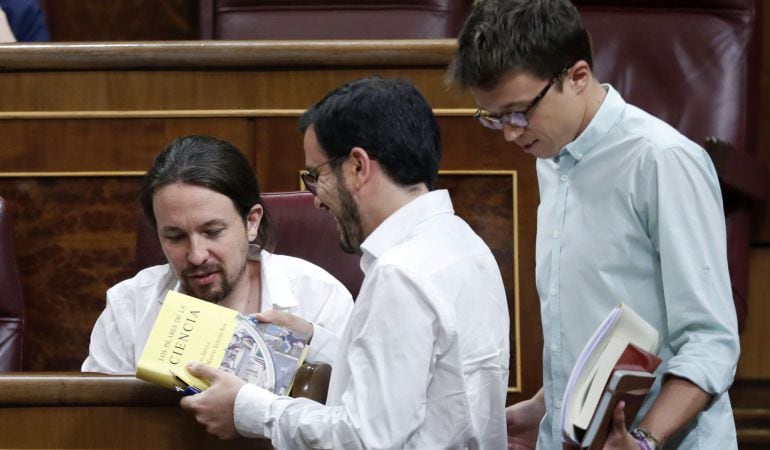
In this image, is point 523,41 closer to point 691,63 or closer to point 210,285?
point 210,285

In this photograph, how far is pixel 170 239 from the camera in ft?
4.28

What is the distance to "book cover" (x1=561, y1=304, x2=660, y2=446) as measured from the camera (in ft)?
2.71

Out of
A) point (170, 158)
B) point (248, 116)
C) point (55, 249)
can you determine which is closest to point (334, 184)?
point (170, 158)

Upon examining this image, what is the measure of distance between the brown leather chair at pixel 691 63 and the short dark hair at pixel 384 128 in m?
0.98

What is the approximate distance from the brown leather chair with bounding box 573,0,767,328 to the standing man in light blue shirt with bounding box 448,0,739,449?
0.93 metres

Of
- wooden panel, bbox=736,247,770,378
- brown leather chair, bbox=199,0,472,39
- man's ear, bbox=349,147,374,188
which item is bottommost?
wooden panel, bbox=736,247,770,378

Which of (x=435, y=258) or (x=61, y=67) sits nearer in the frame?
(x=435, y=258)

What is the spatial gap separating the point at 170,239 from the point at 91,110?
0.46 meters

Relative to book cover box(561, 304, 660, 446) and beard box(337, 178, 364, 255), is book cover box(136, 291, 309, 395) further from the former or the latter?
book cover box(561, 304, 660, 446)

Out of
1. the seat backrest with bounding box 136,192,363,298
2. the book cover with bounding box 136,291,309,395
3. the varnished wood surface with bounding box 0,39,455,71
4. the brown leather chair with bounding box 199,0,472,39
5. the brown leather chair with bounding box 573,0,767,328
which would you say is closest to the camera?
the book cover with bounding box 136,291,309,395

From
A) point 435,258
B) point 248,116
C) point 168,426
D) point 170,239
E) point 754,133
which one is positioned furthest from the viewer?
point 754,133

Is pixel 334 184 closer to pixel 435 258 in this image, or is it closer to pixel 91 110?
pixel 435 258

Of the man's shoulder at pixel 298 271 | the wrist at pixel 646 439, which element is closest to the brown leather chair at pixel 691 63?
the man's shoulder at pixel 298 271

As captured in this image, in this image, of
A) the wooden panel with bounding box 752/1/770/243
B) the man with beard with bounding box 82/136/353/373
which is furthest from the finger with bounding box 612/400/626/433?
the wooden panel with bounding box 752/1/770/243
